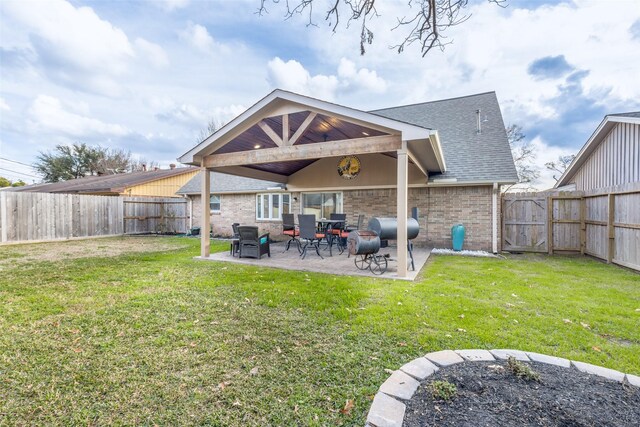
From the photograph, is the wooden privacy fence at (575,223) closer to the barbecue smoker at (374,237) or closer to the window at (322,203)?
the barbecue smoker at (374,237)

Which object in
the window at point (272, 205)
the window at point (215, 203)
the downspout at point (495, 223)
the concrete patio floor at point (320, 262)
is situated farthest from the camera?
the window at point (215, 203)

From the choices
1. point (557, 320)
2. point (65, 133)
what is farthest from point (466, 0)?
point (65, 133)

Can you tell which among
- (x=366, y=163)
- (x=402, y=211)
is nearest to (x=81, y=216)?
(x=366, y=163)

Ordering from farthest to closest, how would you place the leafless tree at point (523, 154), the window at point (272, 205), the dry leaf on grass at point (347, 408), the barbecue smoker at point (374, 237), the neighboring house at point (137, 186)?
the leafless tree at point (523, 154) < the neighboring house at point (137, 186) < the window at point (272, 205) < the barbecue smoker at point (374, 237) < the dry leaf on grass at point (347, 408)

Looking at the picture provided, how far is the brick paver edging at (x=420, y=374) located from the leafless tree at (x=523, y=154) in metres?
21.5

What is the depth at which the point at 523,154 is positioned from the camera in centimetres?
2036

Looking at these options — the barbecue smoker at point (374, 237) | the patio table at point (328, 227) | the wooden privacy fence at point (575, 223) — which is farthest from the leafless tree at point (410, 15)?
the wooden privacy fence at point (575, 223)

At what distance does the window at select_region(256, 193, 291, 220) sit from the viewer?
488 inches

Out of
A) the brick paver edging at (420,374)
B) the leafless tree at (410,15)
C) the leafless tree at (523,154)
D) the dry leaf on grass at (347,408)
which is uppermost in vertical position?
the leafless tree at (523,154)

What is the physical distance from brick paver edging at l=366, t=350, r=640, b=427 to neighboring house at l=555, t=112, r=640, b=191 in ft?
24.0

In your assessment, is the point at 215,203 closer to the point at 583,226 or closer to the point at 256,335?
the point at 256,335

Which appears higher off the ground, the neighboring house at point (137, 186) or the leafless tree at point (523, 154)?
the leafless tree at point (523, 154)

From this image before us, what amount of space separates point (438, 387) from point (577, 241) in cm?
958

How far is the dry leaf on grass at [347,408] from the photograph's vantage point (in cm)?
195
